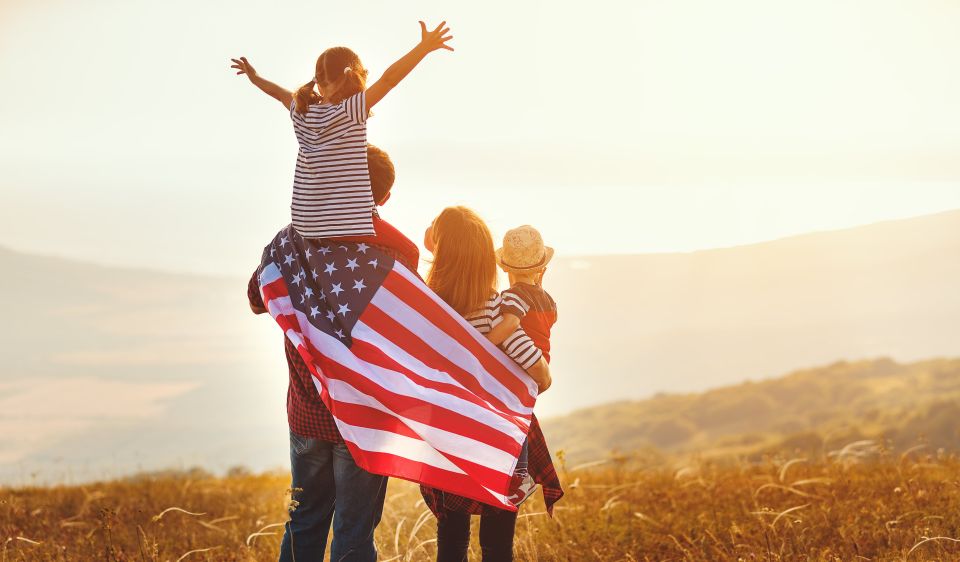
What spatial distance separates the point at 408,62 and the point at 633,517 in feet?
14.9

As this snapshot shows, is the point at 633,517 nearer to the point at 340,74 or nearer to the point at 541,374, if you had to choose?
the point at 541,374

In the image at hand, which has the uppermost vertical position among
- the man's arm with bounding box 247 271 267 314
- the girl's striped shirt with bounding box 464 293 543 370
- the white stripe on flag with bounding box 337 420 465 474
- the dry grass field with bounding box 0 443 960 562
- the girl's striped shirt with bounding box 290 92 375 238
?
the girl's striped shirt with bounding box 290 92 375 238

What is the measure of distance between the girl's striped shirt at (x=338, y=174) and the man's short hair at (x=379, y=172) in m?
0.11

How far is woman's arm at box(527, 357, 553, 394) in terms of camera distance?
5203mm

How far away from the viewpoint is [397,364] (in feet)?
16.5

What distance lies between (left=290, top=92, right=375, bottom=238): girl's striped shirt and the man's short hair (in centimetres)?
11

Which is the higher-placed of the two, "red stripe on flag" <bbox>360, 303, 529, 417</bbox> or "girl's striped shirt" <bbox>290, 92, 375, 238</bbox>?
"girl's striped shirt" <bbox>290, 92, 375, 238</bbox>

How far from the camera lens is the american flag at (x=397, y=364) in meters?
4.87

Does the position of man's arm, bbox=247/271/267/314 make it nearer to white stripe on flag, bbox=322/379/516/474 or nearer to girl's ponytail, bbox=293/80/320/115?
white stripe on flag, bbox=322/379/516/474

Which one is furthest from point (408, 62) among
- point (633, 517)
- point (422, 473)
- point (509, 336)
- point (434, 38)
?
point (633, 517)

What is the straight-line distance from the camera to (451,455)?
16.2 ft

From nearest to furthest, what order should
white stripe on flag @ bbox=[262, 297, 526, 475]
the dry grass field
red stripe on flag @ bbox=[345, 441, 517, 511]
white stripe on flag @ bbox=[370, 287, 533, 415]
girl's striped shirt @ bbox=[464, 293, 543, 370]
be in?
red stripe on flag @ bbox=[345, 441, 517, 511] < white stripe on flag @ bbox=[262, 297, 526, 475] < white stripe on flag @ bbox=[370, 287, 533, 415] < girl's striped shirt @ bbox=[464, 293, 543, 370] < the dry grass field

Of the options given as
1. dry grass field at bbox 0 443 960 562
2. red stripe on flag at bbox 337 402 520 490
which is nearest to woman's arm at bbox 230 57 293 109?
red stripe on flag at bbox 337 402 520 490

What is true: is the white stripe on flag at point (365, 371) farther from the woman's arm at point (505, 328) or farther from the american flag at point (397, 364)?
the woman's arm at point (505, 328)
